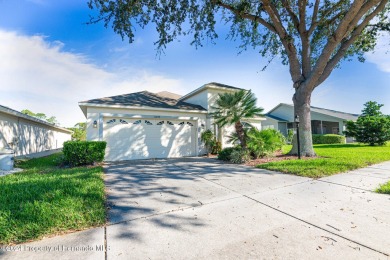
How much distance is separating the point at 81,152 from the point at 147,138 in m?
3.48

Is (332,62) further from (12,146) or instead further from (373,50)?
(12,146)

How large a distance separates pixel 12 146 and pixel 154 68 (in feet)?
31.7

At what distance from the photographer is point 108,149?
32.6 ft

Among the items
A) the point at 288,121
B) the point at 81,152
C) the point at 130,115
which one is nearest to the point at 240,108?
the point at 130,115

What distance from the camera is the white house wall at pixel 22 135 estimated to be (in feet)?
35.5

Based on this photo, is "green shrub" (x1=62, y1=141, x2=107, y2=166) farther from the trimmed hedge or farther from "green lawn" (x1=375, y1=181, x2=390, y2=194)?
the trimmed hedge

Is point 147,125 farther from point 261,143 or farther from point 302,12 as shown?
point 302,12

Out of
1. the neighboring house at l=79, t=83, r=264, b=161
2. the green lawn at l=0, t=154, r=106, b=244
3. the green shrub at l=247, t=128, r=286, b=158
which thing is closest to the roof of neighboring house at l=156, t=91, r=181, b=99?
the neighboring house at l=79, t=83, r=264, b=161

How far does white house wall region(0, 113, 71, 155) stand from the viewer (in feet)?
35.5

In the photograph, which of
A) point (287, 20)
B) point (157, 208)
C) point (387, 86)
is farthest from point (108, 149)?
point (387, 86)

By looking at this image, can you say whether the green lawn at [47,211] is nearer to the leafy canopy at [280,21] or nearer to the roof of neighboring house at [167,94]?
the leafy canopy at [280,21]

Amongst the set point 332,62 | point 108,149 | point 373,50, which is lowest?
point 108,149

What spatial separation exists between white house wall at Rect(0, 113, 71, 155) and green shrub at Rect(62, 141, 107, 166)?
535cm

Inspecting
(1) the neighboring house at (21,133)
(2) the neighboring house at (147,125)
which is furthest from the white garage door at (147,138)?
(1) the neighboring house at (21,133)
